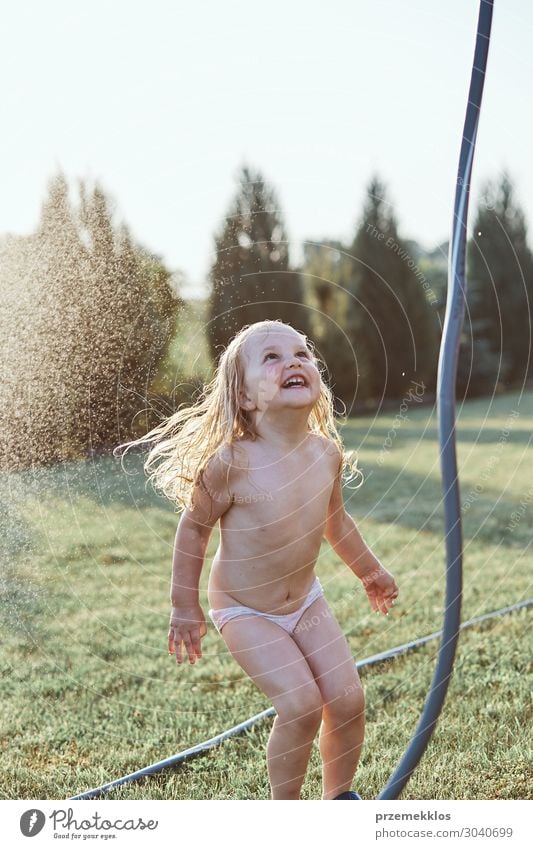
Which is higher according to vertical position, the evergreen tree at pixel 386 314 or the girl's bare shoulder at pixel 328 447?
the evergreen tree at pixel 386 314

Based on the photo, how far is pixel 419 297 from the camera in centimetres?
748

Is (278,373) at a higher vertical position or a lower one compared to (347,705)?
higher

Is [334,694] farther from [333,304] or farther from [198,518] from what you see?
[333,304]

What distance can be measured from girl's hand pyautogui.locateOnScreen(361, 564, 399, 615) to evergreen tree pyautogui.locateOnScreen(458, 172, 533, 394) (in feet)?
27.2

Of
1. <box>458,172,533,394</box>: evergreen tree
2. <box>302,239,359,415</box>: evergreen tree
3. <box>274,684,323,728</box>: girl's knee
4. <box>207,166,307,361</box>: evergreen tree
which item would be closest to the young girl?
<box>274,684,323,728</box>: girl's knee

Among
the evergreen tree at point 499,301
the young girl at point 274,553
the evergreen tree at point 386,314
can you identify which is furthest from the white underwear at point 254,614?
the evergreen tree at point 499,301

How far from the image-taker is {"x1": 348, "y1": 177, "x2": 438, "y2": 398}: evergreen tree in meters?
6.21

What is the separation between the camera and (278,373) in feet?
4.93

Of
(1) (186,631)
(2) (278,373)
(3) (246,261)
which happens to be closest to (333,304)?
(3) (246,261)

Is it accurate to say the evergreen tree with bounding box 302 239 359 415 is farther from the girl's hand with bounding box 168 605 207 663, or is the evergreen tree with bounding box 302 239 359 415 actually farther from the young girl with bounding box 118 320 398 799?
the girl's hand with bounding box 168 605 207 663

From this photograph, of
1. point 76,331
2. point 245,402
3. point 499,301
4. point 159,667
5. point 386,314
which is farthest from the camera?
point 499,301

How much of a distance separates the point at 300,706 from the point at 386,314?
5859mm

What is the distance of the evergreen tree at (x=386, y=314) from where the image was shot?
621 centimetres
